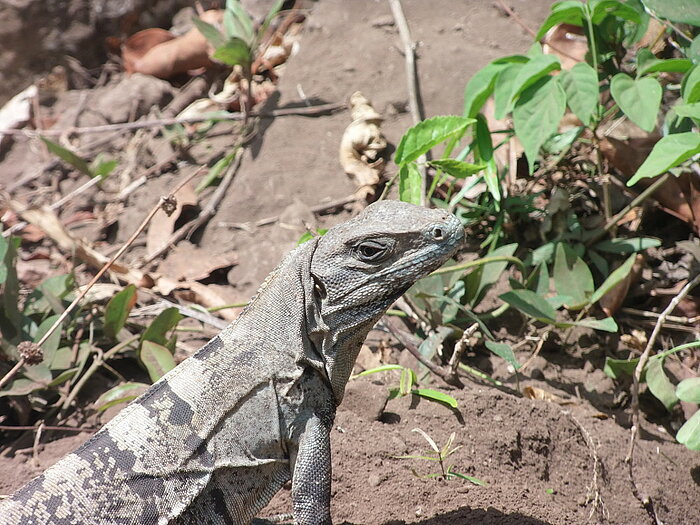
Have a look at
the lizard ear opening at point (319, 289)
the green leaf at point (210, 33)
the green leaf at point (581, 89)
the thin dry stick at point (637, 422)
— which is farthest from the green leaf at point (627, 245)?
the green leaf at point (210, 33)

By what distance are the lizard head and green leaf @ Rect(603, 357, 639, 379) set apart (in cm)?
180

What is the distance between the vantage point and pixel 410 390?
444cm

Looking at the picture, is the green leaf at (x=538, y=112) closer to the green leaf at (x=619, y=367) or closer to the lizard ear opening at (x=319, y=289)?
the green leaf at (x=619, y=367)

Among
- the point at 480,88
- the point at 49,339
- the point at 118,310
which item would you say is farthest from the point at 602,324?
the point at 49,339

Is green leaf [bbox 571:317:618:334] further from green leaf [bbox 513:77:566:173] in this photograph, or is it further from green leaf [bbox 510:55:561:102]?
green leaf [bbox 510:55:561:102]

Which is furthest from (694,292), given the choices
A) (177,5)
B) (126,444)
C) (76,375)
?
(177,5)

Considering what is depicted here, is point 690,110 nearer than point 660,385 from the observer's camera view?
Yes

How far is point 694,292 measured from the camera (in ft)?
17.0

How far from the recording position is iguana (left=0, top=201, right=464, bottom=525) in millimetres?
3273

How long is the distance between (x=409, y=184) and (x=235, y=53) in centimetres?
295

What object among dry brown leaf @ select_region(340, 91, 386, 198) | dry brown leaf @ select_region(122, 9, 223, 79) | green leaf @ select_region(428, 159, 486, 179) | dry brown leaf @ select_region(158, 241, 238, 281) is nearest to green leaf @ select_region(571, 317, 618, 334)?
green leaf @ select_region(428, 159, 486, 179)

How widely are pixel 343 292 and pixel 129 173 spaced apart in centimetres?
484

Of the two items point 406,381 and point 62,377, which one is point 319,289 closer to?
point 406,381

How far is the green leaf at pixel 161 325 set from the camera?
4.94 meters
